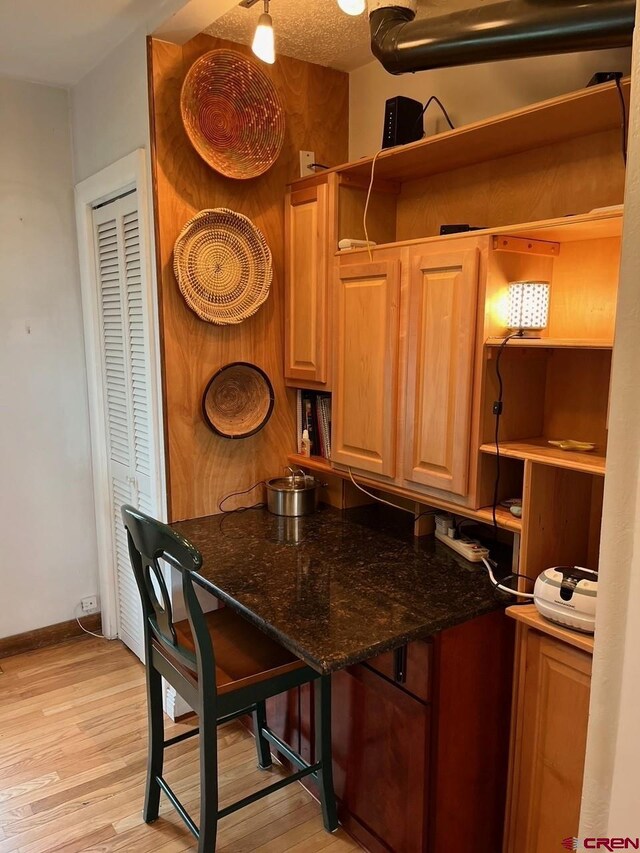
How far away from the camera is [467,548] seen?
2025mm

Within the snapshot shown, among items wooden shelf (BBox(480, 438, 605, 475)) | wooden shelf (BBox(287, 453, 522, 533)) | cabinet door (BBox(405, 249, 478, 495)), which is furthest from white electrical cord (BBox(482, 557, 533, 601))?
wooden shelf (BBox(480, 438, 605, 475))

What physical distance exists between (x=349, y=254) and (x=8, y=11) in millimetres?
1399

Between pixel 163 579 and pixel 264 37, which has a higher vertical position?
pixel 264 37

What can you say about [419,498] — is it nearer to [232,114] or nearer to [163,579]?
[163,579]

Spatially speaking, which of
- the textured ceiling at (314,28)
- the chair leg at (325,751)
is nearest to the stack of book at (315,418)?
the chair leg at (325,751)

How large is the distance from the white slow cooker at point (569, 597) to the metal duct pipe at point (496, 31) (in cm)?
125

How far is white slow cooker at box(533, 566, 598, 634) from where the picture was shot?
4.95 ft

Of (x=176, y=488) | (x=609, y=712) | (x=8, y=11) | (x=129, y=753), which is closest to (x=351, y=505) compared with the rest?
(x=176, y=488)

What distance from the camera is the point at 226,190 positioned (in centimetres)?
240

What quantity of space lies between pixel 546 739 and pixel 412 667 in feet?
1.25

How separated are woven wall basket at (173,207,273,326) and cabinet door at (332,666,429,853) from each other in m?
1.38

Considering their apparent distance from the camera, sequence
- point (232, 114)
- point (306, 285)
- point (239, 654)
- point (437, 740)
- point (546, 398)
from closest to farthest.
Answer: point (437, 740) → point (239, 654) → point (546, 398) → point (232, 114) → point (306, 285)

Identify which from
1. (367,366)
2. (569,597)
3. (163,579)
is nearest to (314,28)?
(367,366)

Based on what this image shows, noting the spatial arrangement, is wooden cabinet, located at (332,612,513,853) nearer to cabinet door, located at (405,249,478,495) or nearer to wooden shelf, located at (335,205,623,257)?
cabinet door, located at (405,249,478,495)
